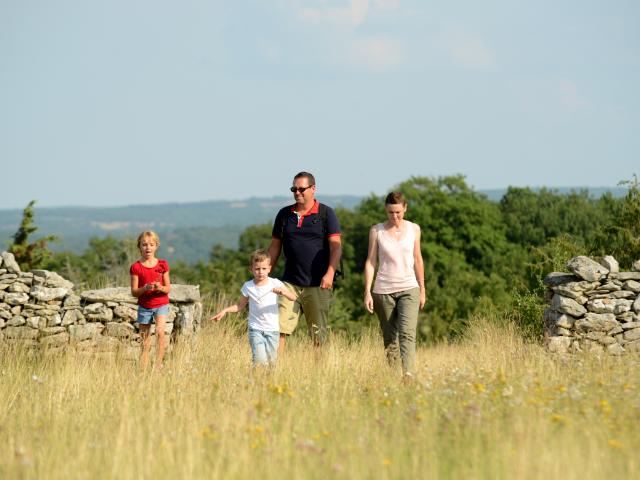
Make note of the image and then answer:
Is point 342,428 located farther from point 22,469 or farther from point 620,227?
point 620,227

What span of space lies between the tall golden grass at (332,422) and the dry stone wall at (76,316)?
2737 millimetres

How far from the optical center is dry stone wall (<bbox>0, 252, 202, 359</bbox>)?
460 inches

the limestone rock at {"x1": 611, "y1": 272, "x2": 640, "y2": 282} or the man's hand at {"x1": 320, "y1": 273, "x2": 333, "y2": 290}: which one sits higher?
the man's hand at {"x1": 320, "y1": 273, "x2": 333, "y2": 290}

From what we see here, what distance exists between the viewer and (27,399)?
26.5 ft

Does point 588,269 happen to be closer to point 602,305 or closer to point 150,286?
point 602,305

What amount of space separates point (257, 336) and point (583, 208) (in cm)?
5350

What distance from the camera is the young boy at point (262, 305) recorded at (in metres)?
8.34

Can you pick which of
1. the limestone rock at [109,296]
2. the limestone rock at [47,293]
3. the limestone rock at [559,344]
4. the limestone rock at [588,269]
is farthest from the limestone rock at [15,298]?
the limestone rock at [588,269]

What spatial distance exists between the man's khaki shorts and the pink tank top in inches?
24.7

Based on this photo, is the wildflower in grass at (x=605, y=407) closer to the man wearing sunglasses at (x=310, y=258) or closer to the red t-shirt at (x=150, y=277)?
the man wearing sunglasses at (x=310, y=258)

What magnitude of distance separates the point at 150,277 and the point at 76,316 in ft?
9.70

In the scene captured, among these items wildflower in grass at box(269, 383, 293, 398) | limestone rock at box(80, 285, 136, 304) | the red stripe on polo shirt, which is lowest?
wildflower in grass at box(269, 383, 293, 398)

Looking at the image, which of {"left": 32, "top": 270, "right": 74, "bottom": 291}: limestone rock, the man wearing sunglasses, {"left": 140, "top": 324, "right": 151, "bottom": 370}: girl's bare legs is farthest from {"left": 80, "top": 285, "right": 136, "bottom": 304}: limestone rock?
the man wearing sunglasses

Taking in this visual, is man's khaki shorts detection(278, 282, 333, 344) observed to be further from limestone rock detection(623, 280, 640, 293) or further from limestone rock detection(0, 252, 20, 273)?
limestone rock detection(0, 252, 20, 273)
